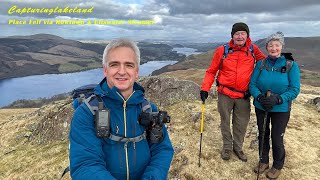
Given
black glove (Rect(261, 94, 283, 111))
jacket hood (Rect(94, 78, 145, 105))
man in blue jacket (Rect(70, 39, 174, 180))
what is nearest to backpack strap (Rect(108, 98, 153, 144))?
man in blue jacket (Rect(70, 39, 174, 180))

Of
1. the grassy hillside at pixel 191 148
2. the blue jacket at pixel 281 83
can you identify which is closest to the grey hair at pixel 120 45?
the blue jacket at pixel 281 83

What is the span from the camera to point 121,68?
12.4 feet

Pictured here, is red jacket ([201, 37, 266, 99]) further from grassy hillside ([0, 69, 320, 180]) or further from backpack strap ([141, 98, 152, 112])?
backpack strap ([141, 98, 152, 112])

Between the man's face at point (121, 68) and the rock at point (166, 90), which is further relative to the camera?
the rock at point (166, 90)

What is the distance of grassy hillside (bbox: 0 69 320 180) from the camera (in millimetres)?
9461

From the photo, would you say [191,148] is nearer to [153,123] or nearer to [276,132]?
[276,132]

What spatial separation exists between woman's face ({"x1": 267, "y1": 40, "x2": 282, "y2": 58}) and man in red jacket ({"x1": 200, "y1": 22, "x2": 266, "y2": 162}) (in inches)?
28.9

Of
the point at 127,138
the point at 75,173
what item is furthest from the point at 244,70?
the point at 75,173

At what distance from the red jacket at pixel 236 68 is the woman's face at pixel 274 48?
27.3 inches

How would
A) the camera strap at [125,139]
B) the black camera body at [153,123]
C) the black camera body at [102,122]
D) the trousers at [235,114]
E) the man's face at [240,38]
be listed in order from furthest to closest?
the trousers at [235,114] → the man's face at [240,38] → the black camera body at [153,123] → the camera strap at [125,139] → the black camera body at [102,122]

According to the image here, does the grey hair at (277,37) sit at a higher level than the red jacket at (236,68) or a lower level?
higher

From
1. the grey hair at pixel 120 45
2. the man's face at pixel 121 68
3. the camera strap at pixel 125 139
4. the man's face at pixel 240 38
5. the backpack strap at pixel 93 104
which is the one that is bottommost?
the camera strap at pixel 125 139

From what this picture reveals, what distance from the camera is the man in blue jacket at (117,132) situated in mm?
3619

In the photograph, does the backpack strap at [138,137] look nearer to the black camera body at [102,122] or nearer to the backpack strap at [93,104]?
the black camera body at [102,122]
